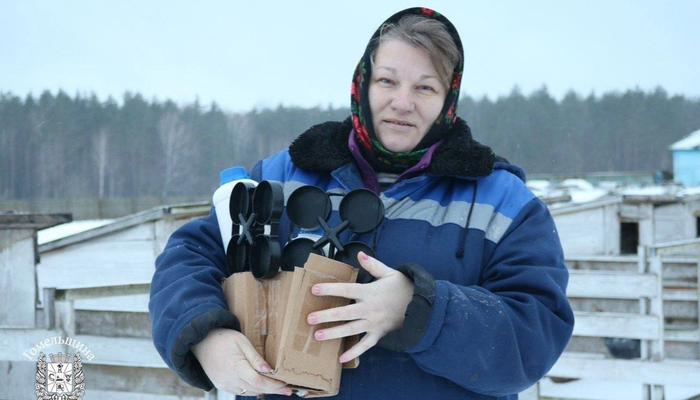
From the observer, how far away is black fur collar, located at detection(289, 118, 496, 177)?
179 cm

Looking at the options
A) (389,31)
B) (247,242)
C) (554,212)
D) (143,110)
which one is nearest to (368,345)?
(247,242)

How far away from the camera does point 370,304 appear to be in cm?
146

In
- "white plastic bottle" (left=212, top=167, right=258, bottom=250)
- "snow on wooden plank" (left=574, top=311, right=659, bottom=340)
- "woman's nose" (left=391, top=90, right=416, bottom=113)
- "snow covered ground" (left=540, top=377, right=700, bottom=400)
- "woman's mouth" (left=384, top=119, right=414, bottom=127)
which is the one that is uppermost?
"woman's nose" (left=391, top=90, right=416, bottom=113)

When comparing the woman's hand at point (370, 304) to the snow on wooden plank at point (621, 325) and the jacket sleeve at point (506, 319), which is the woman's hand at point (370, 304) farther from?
the snow on wooden plank at point (621, 325)

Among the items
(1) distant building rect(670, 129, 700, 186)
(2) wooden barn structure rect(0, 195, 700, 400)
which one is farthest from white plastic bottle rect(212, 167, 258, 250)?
(1) distant building rect(670, 129, 700, 186)

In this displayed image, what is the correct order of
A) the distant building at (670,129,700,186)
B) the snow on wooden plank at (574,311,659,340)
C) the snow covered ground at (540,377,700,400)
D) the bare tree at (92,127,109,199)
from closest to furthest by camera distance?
1. the snow on wooden plank at (574,311,659,340)
2. the snow covered ground at (540,377,700,400)
3. the bare tree at (92,127,109,199)
4. the distant building at (670,129,700,186)

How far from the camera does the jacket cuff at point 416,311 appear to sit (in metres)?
1.46

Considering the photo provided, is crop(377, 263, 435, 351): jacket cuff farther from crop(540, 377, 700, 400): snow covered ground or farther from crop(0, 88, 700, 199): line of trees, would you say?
crop(0, 88, 700, 199): line of trees

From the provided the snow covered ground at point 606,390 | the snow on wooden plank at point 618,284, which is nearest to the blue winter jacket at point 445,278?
the snow on wooden plank at point 618,284

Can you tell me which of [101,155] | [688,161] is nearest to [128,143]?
[101,155]

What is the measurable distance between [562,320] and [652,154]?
5843 centimetres

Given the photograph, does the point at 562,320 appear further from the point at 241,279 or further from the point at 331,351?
the point at 241,279

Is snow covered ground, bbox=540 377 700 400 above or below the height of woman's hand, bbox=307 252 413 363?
below

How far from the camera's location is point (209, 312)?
156cm
